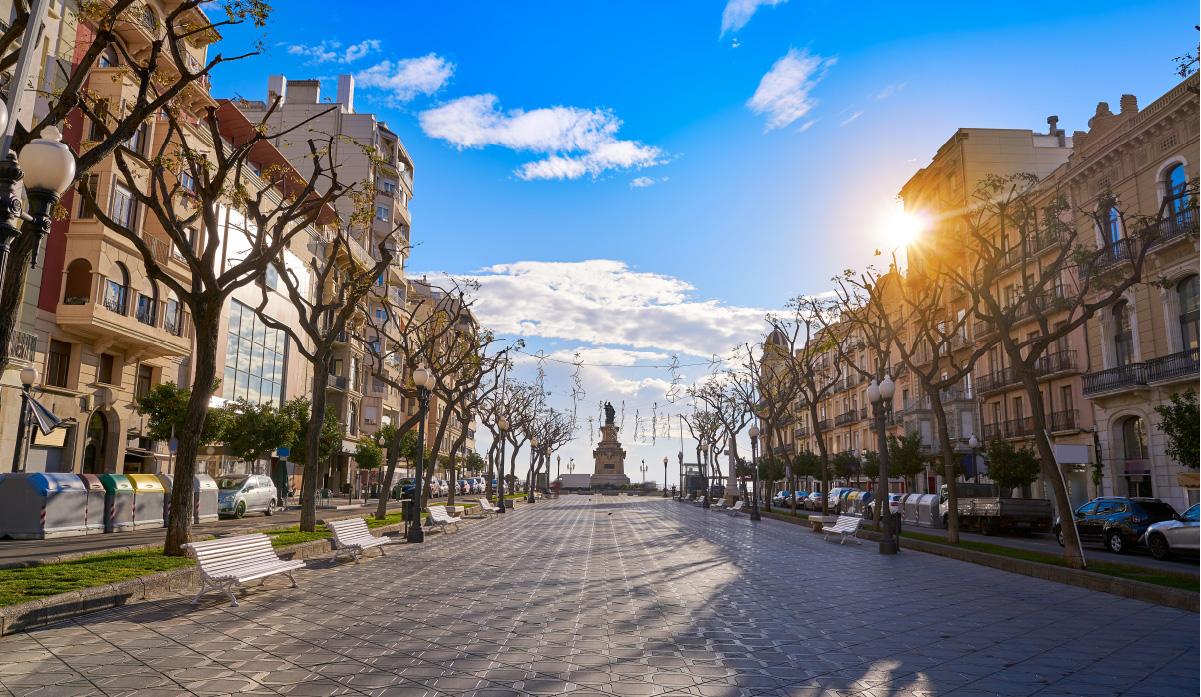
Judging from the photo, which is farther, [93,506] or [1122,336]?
[1122,336]

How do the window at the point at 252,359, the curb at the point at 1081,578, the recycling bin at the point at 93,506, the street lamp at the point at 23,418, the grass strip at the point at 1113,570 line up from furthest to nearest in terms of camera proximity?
the window at the point at 252,359
the street lamp at the point at 23,418
the recycling bin at the point at 93,506
the grass strip at the point at 1113,570
the curb at the point at 1081,578

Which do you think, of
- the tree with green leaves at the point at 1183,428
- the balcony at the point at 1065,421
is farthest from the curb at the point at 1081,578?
Result: the balcony at the point at 1065,421

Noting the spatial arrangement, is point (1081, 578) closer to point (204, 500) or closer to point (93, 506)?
point (93, 506)

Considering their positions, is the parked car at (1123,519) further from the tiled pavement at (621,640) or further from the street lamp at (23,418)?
the street lamp at (23,418)

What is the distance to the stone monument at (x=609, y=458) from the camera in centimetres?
8721

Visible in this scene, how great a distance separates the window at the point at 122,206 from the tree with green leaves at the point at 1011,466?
32.9 meters

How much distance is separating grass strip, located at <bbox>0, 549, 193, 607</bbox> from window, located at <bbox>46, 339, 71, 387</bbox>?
15.5 m

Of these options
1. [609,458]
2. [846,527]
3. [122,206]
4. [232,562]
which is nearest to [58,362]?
[122,206]

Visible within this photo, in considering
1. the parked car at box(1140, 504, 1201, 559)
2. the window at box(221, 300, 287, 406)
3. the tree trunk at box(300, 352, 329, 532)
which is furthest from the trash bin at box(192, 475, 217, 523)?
the parked car at box(1140, 504, 1201, 559)

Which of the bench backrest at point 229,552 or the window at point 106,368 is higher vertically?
the window at point 106,368

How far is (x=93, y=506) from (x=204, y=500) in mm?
4642

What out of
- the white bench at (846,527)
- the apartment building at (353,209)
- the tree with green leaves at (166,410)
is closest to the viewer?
the white bench at (846,527)

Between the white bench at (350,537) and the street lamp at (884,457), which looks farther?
the street lamp at (884,457)

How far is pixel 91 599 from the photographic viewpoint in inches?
347
